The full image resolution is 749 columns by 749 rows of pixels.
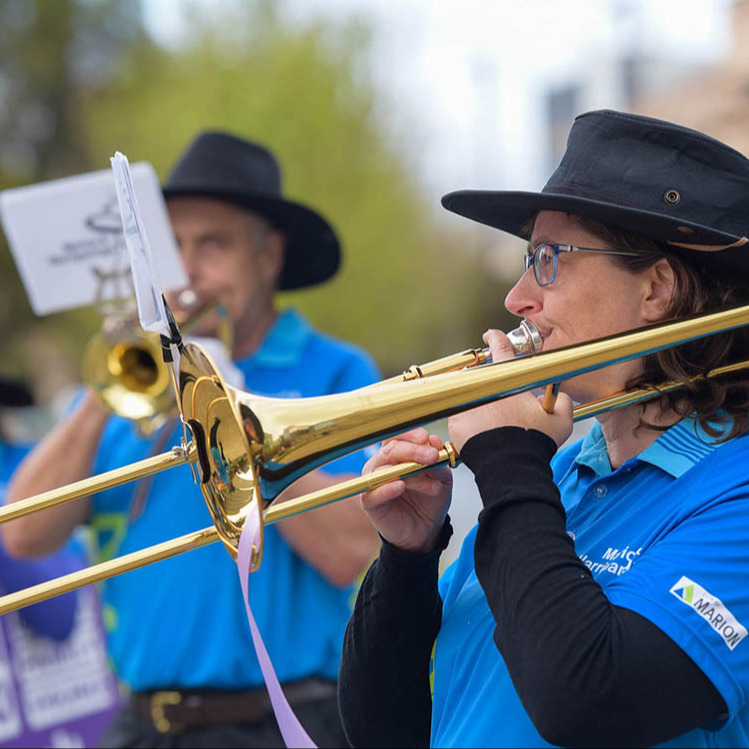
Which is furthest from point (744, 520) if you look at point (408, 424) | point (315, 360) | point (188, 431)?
point (315, 360)

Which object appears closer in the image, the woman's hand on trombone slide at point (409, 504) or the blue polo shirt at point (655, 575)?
the blue polo shirt at point (655, 575)

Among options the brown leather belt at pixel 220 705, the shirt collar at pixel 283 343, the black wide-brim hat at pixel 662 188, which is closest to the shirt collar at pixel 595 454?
the black wide-brim hat at pixel 662 188

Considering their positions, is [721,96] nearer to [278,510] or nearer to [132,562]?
[278,510]

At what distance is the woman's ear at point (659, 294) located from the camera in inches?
71.2

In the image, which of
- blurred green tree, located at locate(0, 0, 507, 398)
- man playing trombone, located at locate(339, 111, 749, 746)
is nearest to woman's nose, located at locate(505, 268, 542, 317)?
man playing trombone, located at locate(339, 111, 749, 746)

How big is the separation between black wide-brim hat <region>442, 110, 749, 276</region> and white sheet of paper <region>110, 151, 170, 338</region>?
2.01ft

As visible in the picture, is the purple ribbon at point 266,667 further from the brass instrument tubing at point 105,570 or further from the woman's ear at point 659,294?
the woman's ear at point 659,294

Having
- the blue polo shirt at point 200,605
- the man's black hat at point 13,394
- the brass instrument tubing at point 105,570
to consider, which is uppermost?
the brass instrument tubing at point 105,570

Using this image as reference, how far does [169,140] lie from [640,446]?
19960 mm

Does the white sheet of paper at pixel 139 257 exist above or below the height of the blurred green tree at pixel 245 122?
above

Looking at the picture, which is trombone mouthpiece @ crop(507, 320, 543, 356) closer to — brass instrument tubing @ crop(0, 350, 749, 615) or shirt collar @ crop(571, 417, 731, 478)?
brass instrument tubing @ crop(0, 350, 749, 615)

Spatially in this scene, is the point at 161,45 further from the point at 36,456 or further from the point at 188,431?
the point at 188,431

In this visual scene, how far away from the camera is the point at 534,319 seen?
183cm

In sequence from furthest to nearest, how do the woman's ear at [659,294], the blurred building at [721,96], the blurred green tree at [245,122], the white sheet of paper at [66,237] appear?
the blurred building at [721,96]
the blurred green tree at [245,122]
the white sheet of paper at [66,237]
the woman's ear at [659,294]
